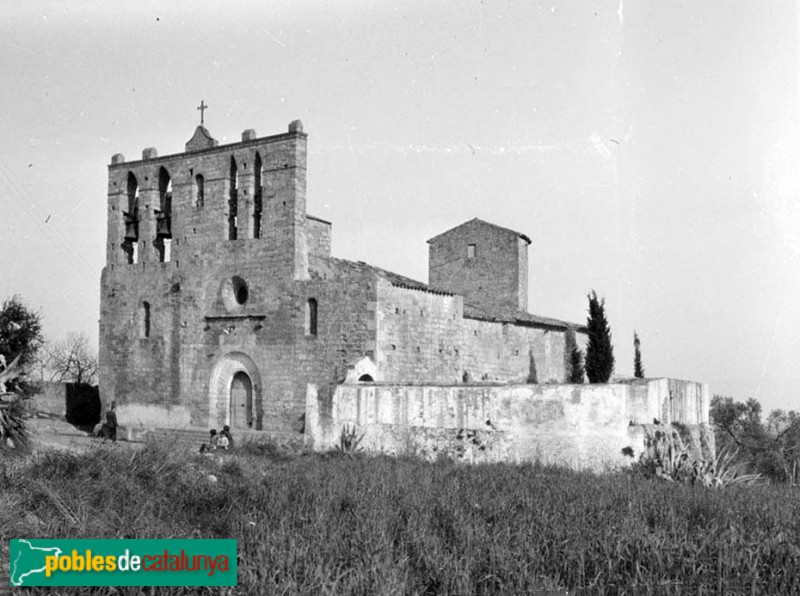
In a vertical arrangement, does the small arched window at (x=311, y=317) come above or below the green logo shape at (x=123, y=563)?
above

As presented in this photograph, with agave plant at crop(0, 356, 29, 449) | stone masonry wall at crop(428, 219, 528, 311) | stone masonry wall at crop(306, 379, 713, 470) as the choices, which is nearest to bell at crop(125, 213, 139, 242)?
stone masonry wall at crop(428, 219, 528, 311)

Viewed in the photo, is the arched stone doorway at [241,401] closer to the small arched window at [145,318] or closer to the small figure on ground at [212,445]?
the small arched window at [145,318]

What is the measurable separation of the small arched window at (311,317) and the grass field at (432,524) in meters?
11.1

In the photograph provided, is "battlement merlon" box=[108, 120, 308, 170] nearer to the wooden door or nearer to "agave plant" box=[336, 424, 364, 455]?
the wooden door

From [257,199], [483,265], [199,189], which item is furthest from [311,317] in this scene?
[483,265]

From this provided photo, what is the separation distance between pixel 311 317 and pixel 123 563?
55.5 feet

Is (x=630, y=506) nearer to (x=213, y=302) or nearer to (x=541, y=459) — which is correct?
(x=541, y=459)

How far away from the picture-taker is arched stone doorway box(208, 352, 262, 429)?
23.6 m

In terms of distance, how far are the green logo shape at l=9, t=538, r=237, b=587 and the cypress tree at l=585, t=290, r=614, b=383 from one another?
23275 millimetres

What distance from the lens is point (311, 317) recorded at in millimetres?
22578

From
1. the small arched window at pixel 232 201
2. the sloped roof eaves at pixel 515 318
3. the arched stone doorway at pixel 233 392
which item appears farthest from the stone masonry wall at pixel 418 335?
the small arched window at pixel 232 201

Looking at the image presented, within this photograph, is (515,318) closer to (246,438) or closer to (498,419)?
(246,438)

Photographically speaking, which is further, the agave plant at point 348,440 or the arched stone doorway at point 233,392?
the arched stone doorway at point 233,392

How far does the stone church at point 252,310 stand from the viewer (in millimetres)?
22023
